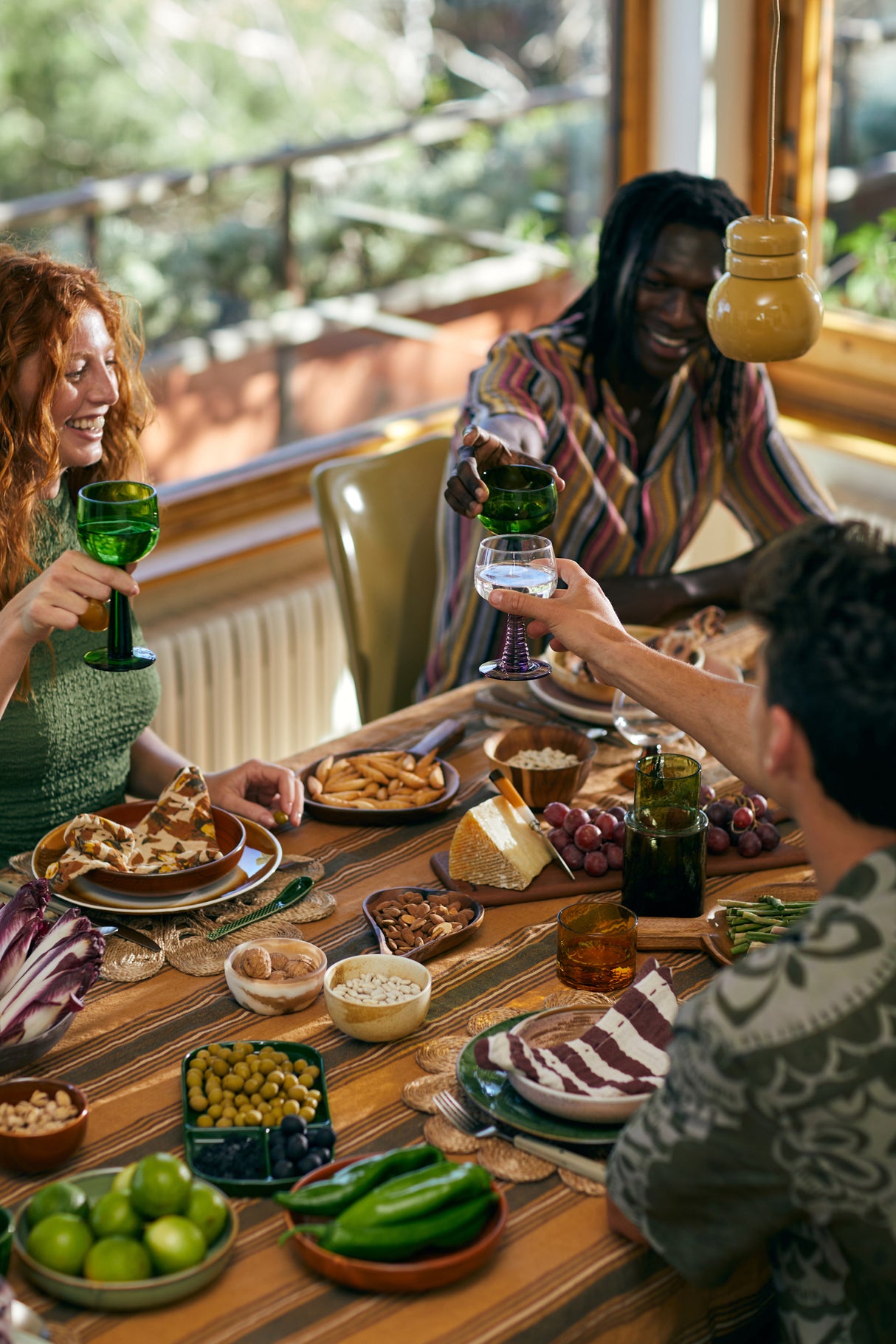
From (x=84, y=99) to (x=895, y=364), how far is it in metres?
2.23

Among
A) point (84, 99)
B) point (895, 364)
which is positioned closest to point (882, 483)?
point (895, 364)

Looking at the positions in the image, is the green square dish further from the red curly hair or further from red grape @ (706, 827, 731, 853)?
the red curly hair

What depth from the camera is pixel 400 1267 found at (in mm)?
1199

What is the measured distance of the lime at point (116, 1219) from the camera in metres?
1.20

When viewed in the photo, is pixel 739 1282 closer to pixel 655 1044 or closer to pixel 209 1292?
pixel 655 1044

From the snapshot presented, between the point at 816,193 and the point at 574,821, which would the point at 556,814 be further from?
the point at 816,193

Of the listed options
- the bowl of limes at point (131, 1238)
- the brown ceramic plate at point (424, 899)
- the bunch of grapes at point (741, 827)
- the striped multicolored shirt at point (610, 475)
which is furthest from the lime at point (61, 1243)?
the striped multicolored shirt at point (610, 475)

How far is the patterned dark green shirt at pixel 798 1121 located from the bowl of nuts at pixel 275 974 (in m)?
0.47

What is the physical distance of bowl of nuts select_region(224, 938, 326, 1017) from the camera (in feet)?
5.20

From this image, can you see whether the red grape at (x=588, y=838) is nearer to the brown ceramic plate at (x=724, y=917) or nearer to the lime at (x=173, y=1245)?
the brown ceramic plate at (x=724, y=917)

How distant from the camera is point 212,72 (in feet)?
12.4

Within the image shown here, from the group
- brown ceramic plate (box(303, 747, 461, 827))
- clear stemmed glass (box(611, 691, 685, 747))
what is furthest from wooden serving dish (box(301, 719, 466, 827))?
clear stemmed glass (box(611, 691, 685, 747))

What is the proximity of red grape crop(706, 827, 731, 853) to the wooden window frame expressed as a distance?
2.19 metres

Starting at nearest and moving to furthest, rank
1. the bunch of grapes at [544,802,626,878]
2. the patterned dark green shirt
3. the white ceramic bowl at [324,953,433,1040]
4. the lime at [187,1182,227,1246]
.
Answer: the patterned dark green shirt < the lime at [187,1182,227,1246] < the white ceramic bowl at [324,953,433,1040] < the bunch of grapes at [544,802,626,878]
